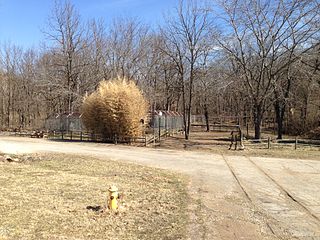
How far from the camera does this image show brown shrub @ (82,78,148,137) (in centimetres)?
2619

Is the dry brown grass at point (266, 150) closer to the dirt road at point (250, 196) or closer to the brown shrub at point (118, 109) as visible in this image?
the dirt road at point (250, 196)

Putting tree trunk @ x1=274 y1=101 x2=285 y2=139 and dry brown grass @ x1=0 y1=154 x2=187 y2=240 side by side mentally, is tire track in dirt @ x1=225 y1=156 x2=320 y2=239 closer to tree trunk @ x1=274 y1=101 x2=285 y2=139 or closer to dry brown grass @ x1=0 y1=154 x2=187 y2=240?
dry brown grass @ x1=0 y1=154 x2=187 y2=240

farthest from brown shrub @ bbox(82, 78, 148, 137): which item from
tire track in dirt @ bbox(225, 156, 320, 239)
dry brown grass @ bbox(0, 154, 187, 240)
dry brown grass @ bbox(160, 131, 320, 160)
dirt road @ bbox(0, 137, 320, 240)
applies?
tire track in dirt @ bbox(225, 156, 320, 239)

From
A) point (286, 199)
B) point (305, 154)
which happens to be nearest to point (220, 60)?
point (305, 154)

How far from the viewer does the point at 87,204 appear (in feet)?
27.2

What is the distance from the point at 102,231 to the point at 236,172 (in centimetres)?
899

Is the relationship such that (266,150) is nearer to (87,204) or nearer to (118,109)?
(118,109)

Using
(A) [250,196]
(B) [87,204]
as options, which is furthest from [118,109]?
(B) [87,204]

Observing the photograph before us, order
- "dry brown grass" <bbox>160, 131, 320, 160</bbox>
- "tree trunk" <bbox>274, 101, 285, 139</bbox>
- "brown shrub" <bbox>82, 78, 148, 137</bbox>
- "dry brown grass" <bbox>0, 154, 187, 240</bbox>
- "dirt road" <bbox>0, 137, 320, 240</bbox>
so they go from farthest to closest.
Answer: "tree trunk" <bbox>274, 101, 285, 139</bbox>, "brown shrub" <bbox>82, 78, 148, 137</bbox>, "dry brown grass" <bbox>160, 131, 320, 160</bbox>, "dirt road" <bbox>0, 137, 320, 240</bbox>, "dry brown grass" <bbox>0, 154, 187, 240</bbox>

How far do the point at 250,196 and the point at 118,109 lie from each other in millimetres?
17679

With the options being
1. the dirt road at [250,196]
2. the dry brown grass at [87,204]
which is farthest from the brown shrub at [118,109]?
the dry brown grass at [87,204]

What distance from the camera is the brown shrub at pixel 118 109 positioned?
26.2 meters

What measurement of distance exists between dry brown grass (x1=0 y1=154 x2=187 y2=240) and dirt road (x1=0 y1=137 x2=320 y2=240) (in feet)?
2.07

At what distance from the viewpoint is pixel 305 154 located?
20.8 metres
